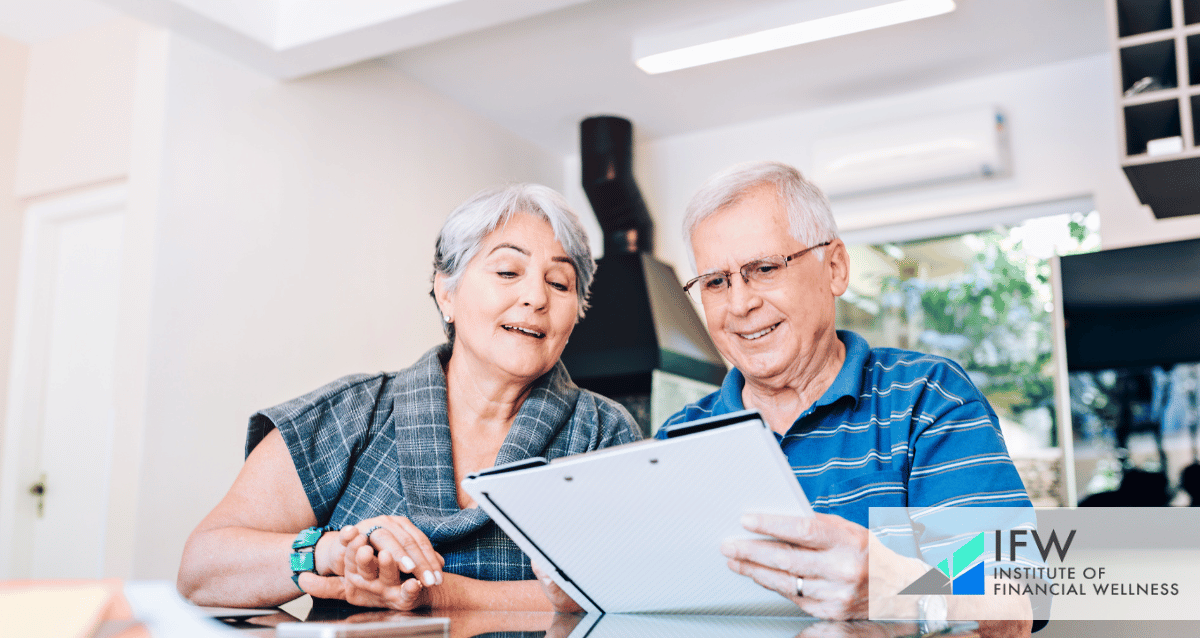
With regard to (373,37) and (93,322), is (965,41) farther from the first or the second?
(93,322)

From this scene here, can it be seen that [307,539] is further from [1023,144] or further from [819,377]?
[1023,144]

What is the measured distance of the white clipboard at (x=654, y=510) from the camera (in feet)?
2.60

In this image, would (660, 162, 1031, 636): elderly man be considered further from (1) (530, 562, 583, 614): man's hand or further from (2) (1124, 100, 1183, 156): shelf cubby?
(2) (1124, 100, 1183, 156): shelf cubby

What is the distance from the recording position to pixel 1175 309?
2832 mm

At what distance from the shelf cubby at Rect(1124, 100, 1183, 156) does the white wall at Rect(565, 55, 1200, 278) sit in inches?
16.6

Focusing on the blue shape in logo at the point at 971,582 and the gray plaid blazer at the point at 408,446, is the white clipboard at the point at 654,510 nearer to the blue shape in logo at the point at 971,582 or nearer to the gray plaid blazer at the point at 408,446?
the blue shape in logo at the point at 971,582

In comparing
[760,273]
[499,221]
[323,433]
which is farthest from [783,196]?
[323,433]

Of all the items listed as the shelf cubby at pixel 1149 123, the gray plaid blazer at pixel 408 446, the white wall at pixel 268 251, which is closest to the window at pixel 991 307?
the shelf cubby at pixel 1149 123

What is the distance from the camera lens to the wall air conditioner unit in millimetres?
3561

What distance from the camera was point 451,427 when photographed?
64.8 inches

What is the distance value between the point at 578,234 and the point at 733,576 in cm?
86

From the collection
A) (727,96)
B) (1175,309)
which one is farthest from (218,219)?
(1175,309)

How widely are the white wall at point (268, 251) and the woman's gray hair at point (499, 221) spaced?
149cm

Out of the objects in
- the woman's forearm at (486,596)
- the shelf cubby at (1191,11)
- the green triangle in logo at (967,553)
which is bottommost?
the woman's forearm at (486,596)
